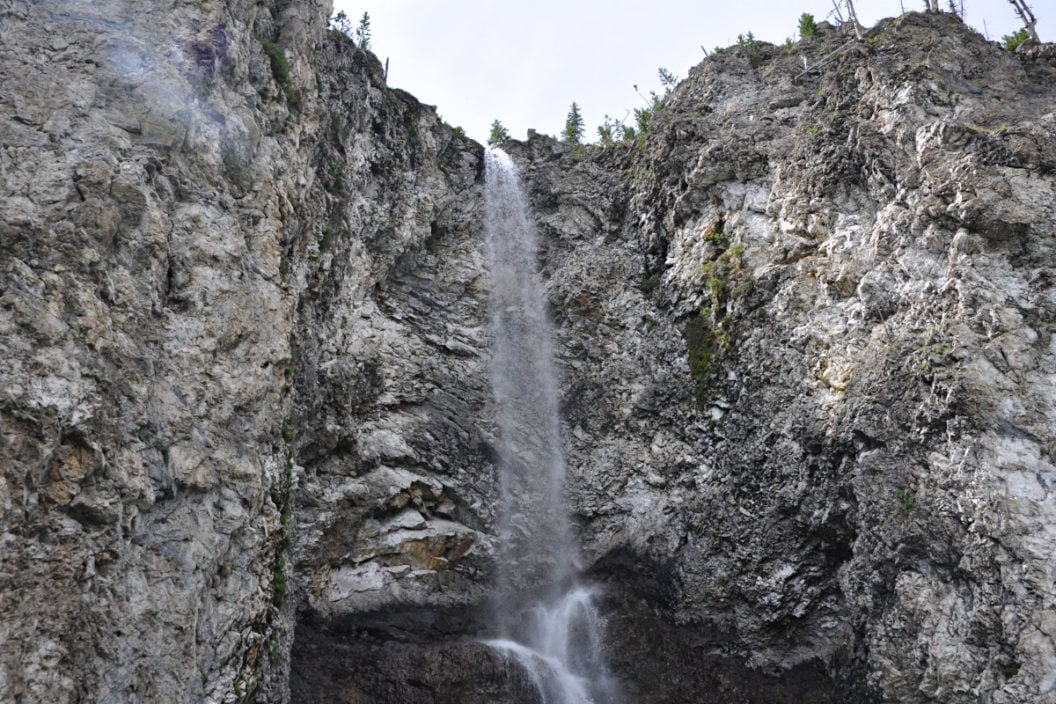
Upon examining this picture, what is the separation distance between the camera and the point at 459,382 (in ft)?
65.4

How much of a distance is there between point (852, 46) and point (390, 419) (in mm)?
15214

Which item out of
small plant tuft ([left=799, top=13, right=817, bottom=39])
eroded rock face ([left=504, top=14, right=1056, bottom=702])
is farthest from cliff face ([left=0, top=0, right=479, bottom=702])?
small plant tuft ([left=799, top=13, right=817, bottom=39])

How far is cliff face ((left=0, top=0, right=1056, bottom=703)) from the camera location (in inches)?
404

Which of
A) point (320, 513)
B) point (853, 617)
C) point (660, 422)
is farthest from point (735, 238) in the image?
point (320, 513)

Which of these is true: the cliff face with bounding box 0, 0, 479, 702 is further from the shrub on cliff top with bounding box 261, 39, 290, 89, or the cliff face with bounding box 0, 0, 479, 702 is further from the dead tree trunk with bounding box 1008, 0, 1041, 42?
the dead tree trunk with bounding box 1008, 0, 1041, 42

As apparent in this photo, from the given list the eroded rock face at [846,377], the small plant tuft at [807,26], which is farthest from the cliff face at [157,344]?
the small plant tuft at [807,26]

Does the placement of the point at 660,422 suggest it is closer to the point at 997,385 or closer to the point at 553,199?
the point at 997,385

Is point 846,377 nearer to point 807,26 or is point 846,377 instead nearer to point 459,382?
point 459,382

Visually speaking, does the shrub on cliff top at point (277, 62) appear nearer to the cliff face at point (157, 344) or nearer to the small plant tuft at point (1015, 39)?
the cliff face at point (157, 344)

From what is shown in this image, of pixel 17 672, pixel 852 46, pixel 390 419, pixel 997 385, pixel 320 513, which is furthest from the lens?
pixel 852 46

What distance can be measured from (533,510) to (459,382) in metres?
3.76

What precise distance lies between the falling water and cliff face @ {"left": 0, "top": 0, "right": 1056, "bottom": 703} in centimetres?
54

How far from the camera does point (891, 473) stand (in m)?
13.9

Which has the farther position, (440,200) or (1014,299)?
(440,200)
